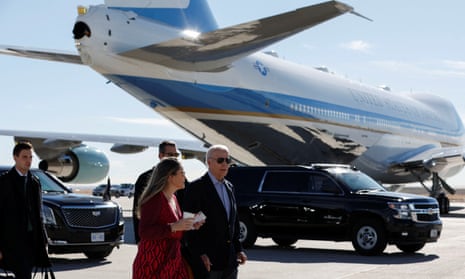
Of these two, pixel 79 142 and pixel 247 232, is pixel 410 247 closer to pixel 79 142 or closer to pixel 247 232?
pixel 247 232

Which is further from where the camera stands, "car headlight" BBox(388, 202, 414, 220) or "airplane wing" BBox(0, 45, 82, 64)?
"airplane wing" BBox(0, 45, 82, 64)

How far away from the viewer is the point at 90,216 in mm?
14305

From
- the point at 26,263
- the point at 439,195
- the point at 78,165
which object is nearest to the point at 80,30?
the point at 78,165

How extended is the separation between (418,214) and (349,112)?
1394 centimetres

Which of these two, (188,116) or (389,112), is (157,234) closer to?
(188,116)

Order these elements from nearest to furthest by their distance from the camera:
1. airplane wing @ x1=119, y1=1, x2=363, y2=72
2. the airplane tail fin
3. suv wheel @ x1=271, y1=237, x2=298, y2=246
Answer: suv wheel @ x1=271, y1=237, x2=298, y2=246 < airplane wing @ x1=119, y1=1, x2=363, y2=72 < the airplane tail fin

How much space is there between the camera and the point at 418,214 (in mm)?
16219

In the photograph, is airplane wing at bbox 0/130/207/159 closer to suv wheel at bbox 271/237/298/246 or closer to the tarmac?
the tarmac

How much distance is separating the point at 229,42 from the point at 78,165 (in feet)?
32.8

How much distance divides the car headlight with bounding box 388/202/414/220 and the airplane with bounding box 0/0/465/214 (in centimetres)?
396

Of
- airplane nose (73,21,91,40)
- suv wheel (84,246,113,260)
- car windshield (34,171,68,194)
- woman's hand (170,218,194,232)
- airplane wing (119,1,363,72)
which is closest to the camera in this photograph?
woman's hand (170,218,194,232)

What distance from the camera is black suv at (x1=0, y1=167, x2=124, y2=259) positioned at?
45.3ft

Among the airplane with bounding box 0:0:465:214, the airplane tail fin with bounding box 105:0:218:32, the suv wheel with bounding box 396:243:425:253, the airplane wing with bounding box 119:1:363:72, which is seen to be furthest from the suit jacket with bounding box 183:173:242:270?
the airplane tail fin with bounding box 105:0:218:32

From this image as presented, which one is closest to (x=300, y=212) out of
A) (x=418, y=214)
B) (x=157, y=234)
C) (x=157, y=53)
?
(x=418, y=214)
